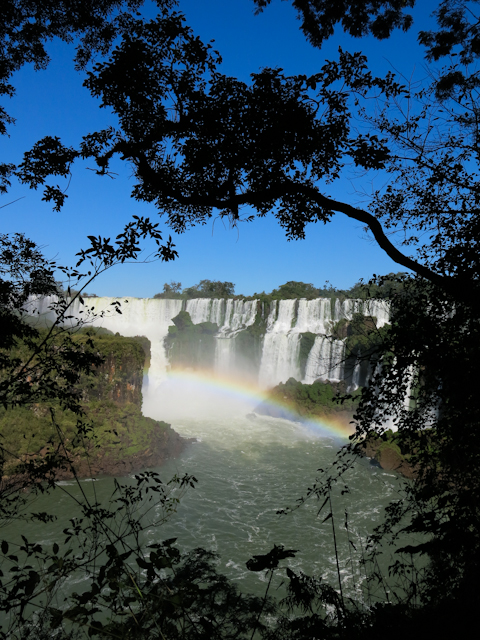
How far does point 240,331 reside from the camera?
34469 millimetres

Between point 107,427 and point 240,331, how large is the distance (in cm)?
1850

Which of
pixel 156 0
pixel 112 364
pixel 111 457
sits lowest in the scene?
pixel 111 457

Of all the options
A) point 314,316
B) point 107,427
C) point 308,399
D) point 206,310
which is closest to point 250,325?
point 206,310

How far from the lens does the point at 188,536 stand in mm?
11234

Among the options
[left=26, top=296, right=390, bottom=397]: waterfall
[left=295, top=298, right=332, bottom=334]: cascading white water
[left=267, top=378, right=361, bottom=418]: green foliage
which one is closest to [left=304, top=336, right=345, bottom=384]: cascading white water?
[left=26, top=296, right=390, bottom=397]: waterfall

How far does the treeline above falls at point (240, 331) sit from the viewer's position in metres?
29.2

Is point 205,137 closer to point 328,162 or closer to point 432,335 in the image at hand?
point 328,162

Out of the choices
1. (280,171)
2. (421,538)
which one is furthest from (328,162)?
(421,538)

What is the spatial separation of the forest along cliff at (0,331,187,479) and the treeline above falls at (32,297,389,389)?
9.63 meters

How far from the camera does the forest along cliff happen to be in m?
15.4

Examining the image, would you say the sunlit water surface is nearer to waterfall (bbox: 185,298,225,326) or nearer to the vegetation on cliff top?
the vegetation on cliff top

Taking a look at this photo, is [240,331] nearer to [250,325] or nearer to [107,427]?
[250,325]

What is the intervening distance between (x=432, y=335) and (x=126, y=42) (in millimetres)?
4108

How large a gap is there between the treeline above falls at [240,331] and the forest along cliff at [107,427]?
9.63 m
